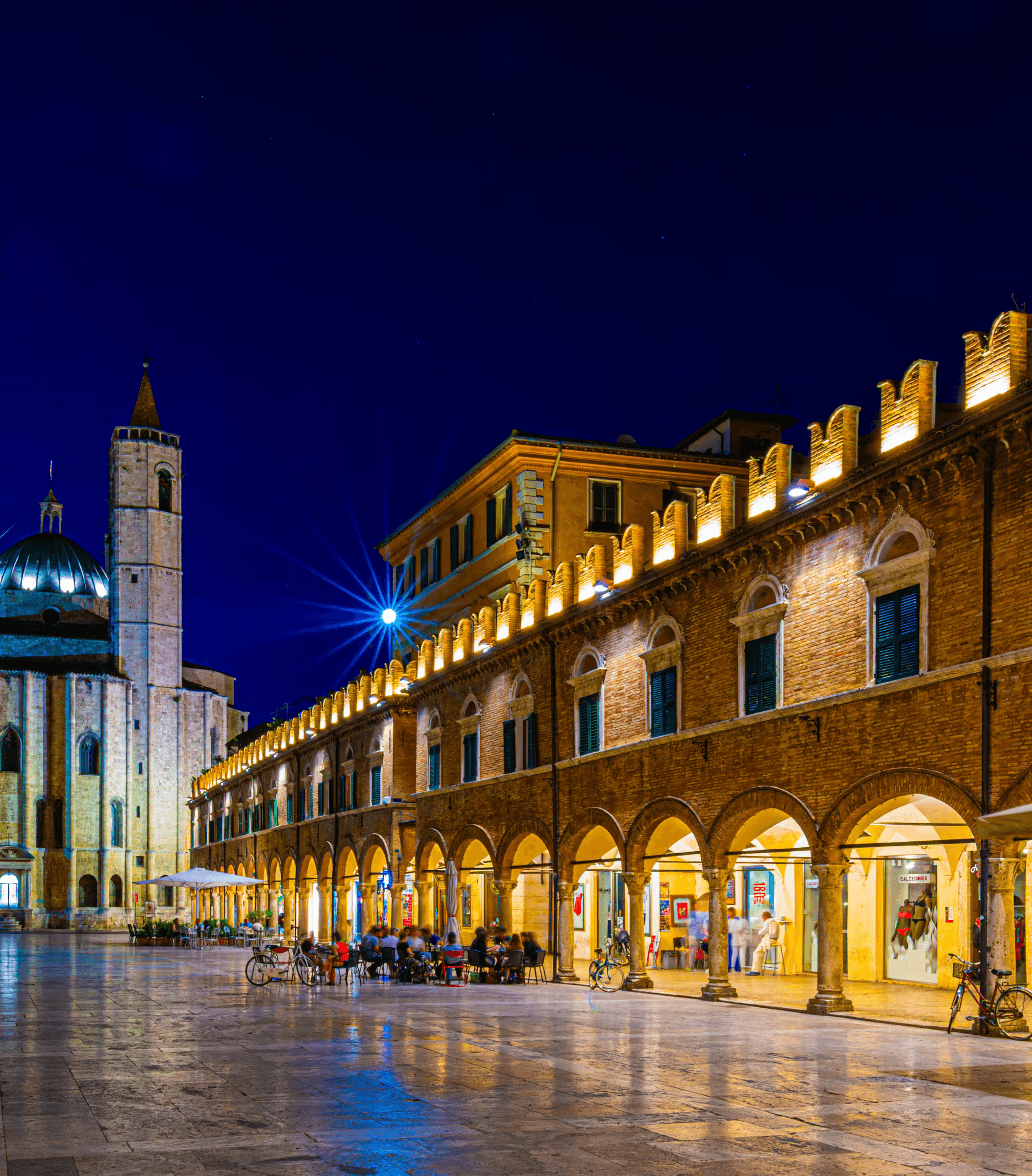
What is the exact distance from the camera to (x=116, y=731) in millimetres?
85812

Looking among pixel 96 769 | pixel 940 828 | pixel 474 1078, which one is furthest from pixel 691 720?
pixel 96 769

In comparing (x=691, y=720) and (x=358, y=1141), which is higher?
(x=691, y=720)

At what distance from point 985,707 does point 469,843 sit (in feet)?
63.4

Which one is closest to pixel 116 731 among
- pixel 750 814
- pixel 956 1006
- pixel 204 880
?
pixel 204 880

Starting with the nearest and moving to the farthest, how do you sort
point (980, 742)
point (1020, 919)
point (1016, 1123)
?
point (1016, 1123), point (980, 742), point (1020, 919)

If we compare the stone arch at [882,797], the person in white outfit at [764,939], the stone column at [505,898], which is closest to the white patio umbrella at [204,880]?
the stone column at [505,898]

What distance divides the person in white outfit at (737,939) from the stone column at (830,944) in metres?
8.35

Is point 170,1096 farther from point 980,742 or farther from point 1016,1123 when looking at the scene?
point 980,742

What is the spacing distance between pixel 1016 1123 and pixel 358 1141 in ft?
16.3

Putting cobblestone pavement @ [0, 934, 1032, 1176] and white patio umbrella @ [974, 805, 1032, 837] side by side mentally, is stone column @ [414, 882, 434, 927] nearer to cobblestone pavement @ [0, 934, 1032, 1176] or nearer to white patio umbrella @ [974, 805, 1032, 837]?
cobblestone pavement @ [0, 934, 1032, 1176]

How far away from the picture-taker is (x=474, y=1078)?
497 inches

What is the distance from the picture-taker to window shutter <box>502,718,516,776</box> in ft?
Result: 102

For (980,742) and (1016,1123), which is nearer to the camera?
(1016,1123)

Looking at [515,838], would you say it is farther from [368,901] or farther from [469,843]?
[368,901]
